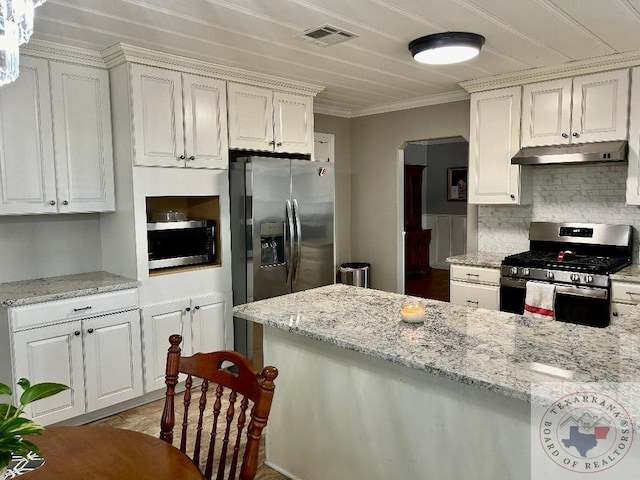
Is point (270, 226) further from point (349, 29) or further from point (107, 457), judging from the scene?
point (107, 457)

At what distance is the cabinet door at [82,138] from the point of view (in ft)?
10.5

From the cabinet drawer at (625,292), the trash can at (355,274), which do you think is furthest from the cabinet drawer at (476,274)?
the trash can at (355,274)

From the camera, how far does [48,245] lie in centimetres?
347

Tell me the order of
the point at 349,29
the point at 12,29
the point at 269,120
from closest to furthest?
the point at 12,29
the point at 349,29
the point at 269,120

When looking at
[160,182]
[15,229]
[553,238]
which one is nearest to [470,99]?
[553,238]

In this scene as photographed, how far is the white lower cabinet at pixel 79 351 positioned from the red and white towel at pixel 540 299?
285cm

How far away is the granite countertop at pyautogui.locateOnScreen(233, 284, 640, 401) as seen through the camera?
1.52 meters

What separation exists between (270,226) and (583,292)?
7.66 feet

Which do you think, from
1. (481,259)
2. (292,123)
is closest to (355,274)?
(481,259)

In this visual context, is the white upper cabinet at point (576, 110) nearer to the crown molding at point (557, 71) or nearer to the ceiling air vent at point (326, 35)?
the crown molding at point (557, 71)

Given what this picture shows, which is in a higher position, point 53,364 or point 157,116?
point 157,116

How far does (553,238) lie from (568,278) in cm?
72

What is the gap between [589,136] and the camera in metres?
3.63

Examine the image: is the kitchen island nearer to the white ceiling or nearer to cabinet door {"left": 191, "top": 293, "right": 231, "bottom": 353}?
cabinet door {"left": 191, "top": 293, "right": 231, "bottom": 353}
